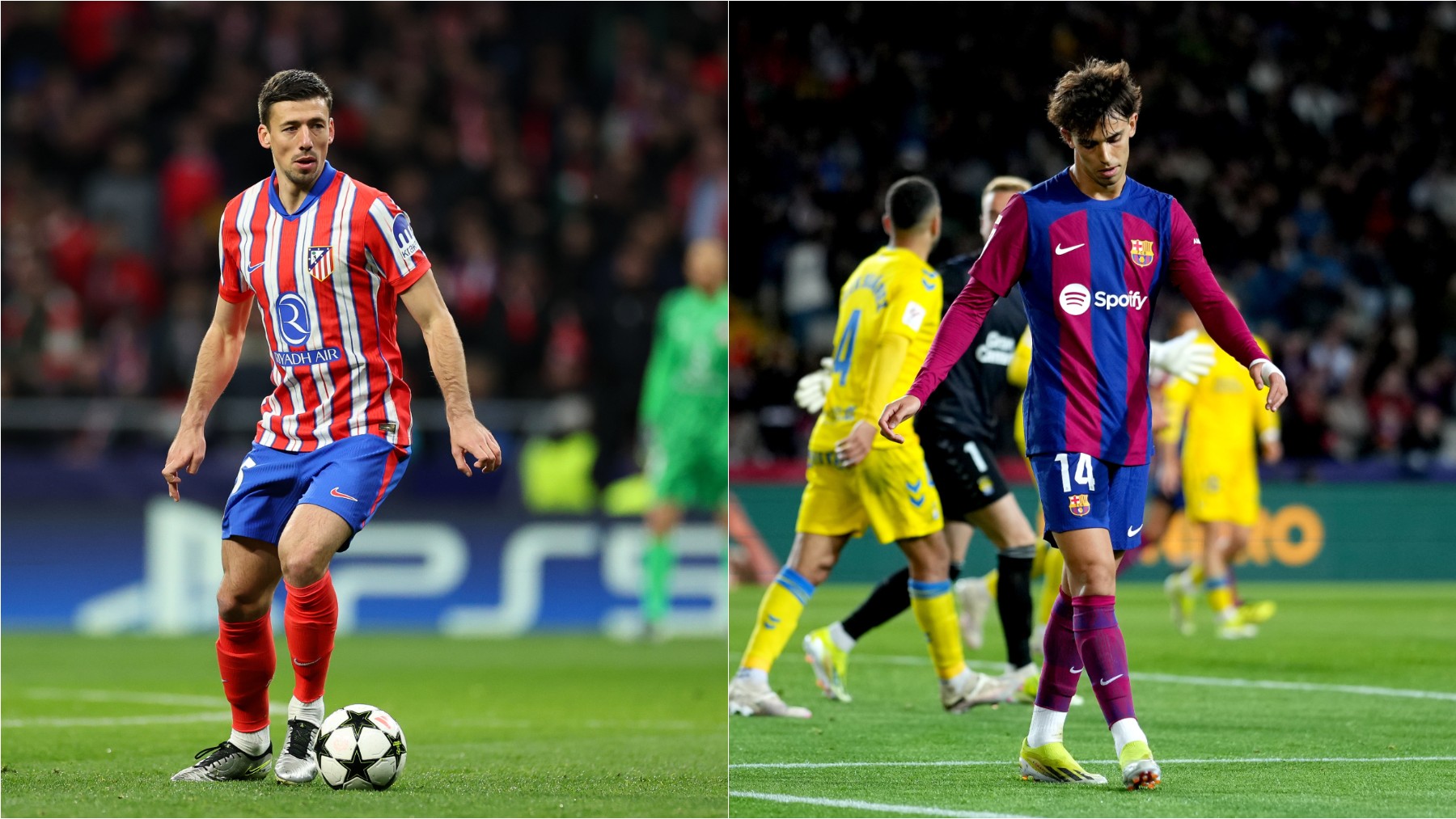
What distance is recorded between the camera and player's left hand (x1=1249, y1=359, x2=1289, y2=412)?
15.7 feet

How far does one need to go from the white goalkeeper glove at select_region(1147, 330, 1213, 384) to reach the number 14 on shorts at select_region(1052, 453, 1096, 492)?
134 cm

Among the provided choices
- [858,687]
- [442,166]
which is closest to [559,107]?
[442,166]

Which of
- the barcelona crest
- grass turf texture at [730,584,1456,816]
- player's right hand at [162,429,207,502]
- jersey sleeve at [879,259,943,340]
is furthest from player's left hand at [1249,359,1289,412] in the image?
player's right hand at [162,429,207,502]

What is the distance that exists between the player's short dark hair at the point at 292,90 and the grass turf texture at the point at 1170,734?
224cm

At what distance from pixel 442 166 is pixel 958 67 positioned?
17.3 feet

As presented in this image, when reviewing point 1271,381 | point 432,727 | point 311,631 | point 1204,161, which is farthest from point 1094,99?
point 1204,161

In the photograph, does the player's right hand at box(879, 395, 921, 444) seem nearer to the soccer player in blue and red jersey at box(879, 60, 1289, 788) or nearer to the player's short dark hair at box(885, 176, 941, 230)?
the soccer player in blue and red jersey at box(879, 60, 1289, 788)

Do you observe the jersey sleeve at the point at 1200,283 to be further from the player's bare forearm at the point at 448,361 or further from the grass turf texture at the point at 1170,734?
the player's bare forearm at the point at 448,361

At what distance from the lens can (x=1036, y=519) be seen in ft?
48.1

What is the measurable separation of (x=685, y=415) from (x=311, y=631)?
683cm

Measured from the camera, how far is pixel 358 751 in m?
5.14

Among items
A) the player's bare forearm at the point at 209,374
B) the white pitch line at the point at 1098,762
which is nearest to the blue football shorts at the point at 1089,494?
the white pitch line at the point at 1098,762

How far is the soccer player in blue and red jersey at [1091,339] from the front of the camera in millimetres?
5008

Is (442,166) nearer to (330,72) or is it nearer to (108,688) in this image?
(330,72)
